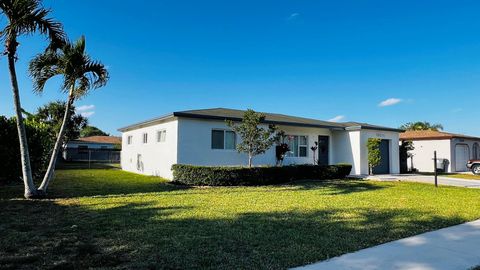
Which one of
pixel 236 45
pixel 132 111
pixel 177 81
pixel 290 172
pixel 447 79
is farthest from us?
pixel 132 111

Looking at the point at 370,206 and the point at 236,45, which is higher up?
the point at 236,45

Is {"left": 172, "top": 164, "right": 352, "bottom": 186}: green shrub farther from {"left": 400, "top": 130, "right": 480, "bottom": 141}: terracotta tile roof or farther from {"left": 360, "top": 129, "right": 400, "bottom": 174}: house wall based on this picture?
{"left": 400, "top": 130, "right": 480, "bottom": 141}: terracotta tile roof

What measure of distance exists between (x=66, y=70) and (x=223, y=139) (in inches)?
323

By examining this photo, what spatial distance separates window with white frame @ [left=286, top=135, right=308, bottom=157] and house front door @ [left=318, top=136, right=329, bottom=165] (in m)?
1.38

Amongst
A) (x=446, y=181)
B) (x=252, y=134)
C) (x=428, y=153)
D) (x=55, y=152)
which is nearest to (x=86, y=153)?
(x=252, y=134)

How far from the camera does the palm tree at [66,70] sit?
10.3 meters

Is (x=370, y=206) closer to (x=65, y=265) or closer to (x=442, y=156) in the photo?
(x=65, y=265)

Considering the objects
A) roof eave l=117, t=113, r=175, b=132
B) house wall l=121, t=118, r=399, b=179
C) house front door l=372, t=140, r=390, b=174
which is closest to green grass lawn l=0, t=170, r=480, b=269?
house wall l=121, t=118, r=399, b=179

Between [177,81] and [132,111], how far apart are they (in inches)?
279

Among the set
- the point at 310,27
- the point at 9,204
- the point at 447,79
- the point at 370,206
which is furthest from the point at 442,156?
the point at 9,204

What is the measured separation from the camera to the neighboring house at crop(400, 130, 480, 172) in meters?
26.5

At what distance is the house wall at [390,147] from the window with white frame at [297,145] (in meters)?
3.48

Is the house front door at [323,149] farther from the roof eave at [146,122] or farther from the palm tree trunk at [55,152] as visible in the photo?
the palm tree trunk at [55,152]

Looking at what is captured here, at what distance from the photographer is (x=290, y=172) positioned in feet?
51.1
